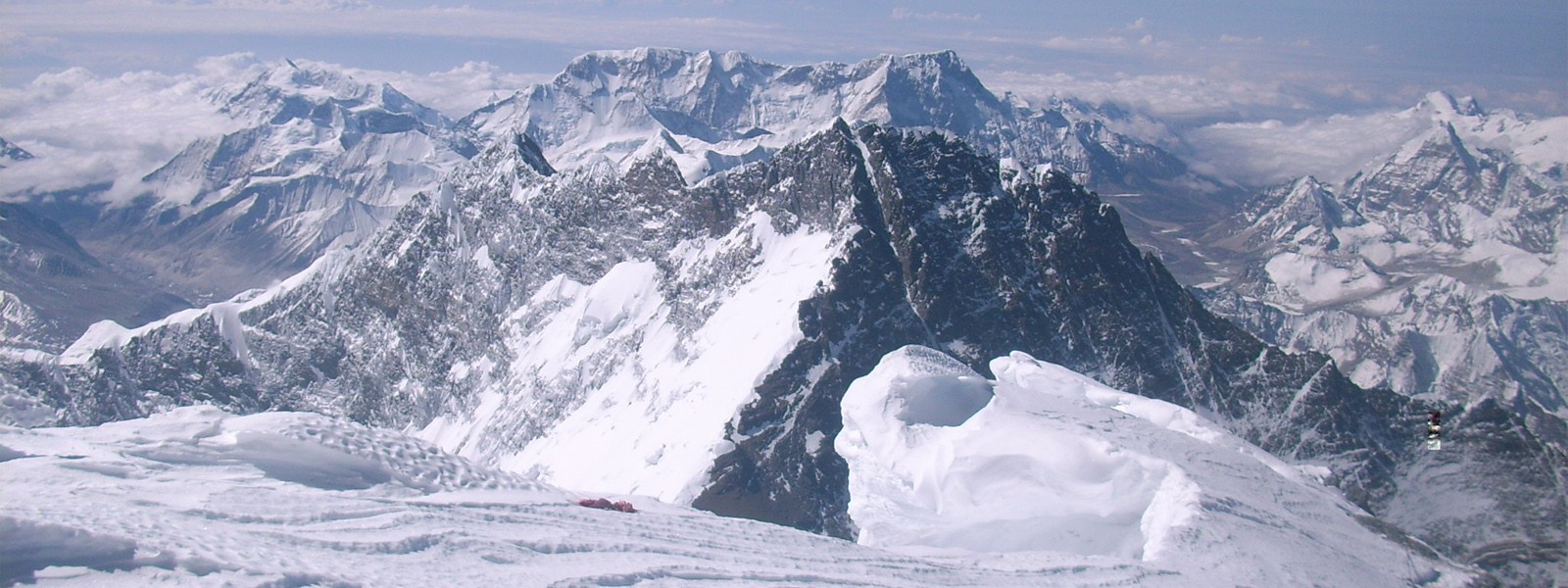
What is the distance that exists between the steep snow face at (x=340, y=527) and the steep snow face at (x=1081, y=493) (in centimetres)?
574

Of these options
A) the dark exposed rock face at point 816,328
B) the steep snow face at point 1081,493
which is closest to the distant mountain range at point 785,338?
the dark exposed rock face at point 816,328

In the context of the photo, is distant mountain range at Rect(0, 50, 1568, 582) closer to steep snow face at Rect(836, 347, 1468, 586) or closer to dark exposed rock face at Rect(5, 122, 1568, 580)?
dark exposed rock face at Rect(5, 122, 1568, 580)

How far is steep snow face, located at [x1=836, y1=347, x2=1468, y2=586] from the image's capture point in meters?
38.5

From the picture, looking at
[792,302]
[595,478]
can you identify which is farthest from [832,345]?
[595,478]

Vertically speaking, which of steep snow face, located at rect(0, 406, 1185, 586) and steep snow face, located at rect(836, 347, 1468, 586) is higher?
steep snow face, located at rect(0, 406, 1185, 586)

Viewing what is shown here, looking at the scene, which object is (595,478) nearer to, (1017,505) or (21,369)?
(1017,505)

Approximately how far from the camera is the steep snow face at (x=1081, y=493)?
126 ft

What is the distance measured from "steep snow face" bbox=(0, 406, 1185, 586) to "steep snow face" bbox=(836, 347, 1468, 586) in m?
5.74

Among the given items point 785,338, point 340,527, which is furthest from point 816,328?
point 340,527

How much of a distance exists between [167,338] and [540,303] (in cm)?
7609

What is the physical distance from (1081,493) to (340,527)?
30023mm

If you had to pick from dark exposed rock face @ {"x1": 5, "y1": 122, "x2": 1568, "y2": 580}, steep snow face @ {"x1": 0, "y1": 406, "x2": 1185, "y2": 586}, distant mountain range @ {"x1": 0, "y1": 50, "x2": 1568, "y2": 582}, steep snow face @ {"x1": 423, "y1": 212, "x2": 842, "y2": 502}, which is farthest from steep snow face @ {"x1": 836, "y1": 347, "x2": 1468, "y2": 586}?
steep snow face @ {"x1": 423, "y1": 212, "x2": 842, "y2": 502}

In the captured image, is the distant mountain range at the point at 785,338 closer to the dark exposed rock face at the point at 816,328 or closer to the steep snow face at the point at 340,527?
the dark exposed rock face at the point at 816,328

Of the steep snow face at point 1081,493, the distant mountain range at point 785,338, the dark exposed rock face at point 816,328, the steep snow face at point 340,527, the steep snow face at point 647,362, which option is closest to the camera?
the steep snow face at point 340,527
